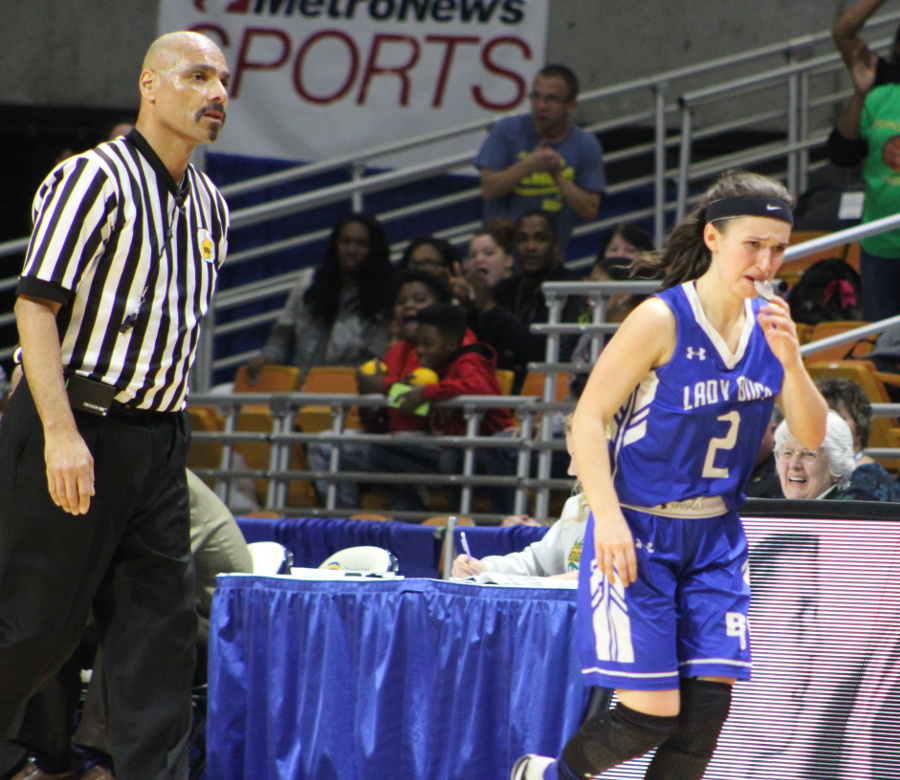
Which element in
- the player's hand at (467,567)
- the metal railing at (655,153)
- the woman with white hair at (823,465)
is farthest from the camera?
the metal railing at (655,153)

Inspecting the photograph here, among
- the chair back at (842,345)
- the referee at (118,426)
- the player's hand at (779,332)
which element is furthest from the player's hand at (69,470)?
the chair back at (842,345)

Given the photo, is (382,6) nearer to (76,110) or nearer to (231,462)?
(76,110)

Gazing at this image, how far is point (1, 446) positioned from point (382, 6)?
6451 mm

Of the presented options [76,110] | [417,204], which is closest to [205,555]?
[417,204]

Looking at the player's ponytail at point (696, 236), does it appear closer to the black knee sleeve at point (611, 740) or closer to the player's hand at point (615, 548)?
the player's hand at point (615, 548)

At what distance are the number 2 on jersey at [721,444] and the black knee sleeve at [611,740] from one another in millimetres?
544

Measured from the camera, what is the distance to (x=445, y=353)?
6.52m

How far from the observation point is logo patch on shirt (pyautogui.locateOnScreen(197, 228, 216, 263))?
322cm

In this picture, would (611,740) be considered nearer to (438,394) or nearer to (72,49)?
(438,394)

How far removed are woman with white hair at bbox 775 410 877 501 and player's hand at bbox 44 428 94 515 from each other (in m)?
2.51

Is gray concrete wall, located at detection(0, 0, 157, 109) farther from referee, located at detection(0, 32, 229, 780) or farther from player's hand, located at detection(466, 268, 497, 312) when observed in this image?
referee, located at detection(0, 32, 229, 780)

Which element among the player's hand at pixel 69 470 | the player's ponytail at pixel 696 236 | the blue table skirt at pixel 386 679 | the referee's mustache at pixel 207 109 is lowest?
the blue table skirt at pixel 386 679

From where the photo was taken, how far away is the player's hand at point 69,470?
2811mm

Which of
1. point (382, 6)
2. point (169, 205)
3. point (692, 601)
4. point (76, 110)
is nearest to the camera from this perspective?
point (692, 601)
